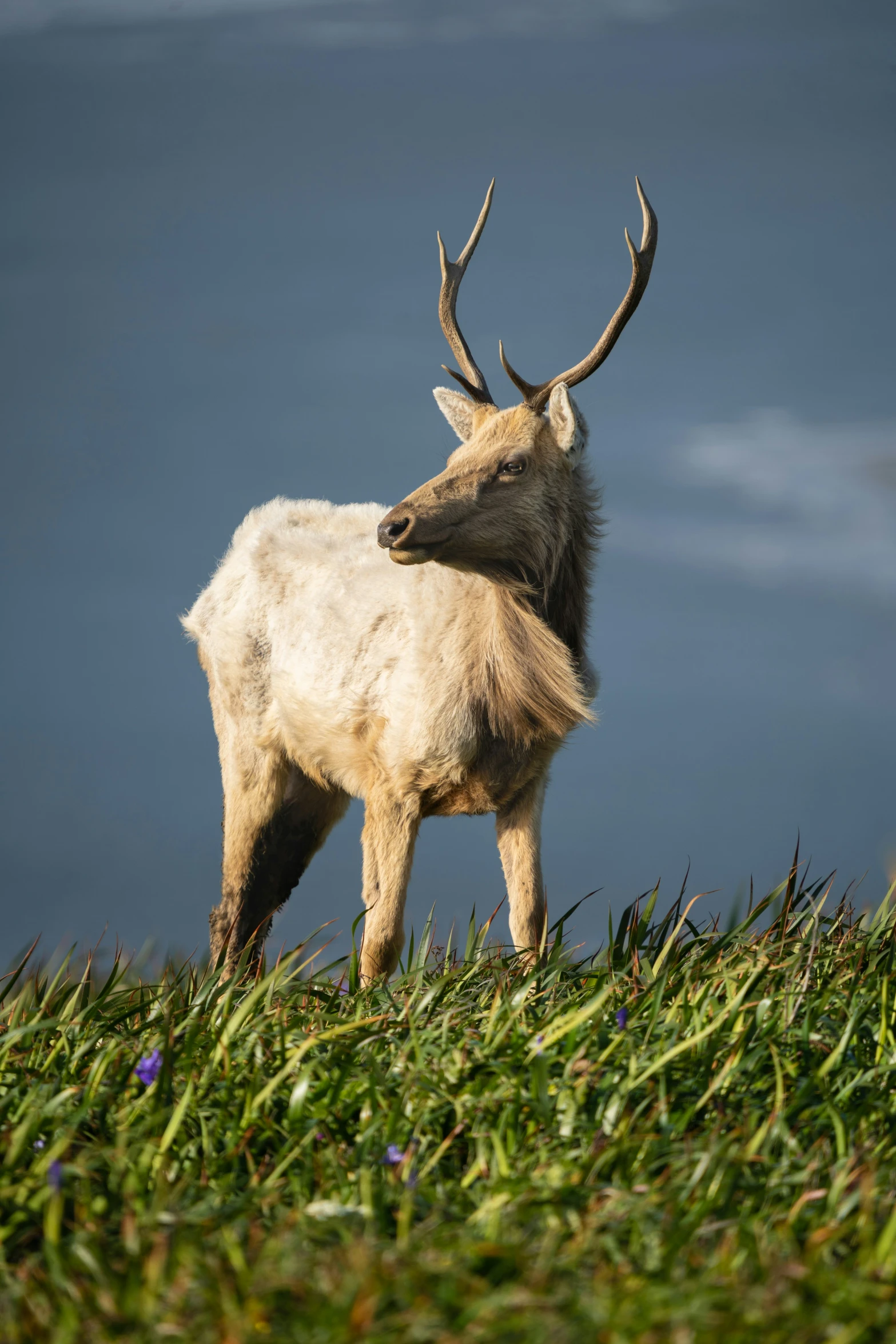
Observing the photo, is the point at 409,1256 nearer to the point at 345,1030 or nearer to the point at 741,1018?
the point at 345,1030

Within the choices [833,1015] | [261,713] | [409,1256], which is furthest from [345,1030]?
[261,713]

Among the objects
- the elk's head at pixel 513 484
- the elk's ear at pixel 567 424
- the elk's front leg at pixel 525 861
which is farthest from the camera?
the elk's front leg at pixel 525 861

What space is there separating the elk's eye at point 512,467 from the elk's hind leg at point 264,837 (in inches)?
97.0

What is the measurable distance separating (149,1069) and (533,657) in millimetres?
2674

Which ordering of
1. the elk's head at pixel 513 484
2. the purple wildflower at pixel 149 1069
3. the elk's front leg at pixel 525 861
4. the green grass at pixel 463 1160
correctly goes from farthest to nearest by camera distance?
the elk's front leg at pixel 525 861, the elk's head at pixel 513 484, the purple wildflower at pixel 149 1069, the green grass at pixel 463 1160

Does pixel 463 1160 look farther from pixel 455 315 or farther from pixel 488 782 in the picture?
pixel 455 315

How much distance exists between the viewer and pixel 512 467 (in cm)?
528

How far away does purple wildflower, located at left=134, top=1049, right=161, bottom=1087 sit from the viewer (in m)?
3.42

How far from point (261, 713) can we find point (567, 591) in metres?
2.17

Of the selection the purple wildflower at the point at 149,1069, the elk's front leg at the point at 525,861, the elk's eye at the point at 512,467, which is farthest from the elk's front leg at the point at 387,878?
the purple wildflower at the point at 149,1069

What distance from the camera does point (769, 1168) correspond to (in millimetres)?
2979

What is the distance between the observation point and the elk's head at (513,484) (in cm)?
501

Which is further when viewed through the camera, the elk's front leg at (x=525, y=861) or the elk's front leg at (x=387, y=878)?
the elk's front leg at (x=525, y=861)

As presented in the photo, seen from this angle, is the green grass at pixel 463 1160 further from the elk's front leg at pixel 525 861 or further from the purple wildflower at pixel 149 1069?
the elk's front leg at pixel 525 861
